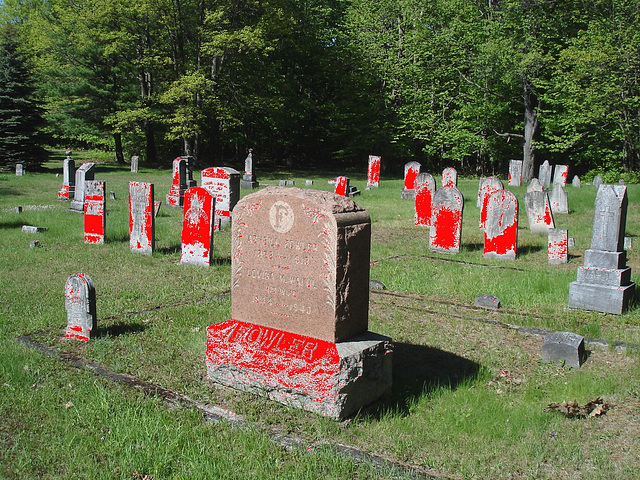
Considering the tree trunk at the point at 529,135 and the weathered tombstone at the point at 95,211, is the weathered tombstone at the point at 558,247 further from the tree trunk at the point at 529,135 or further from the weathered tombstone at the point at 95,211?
the tree trunk at the point at 529,135

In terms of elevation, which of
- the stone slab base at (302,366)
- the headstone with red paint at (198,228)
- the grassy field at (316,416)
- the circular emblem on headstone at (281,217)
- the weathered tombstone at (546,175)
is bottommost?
the grassy field at (316,416)

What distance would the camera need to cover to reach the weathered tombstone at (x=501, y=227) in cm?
1122

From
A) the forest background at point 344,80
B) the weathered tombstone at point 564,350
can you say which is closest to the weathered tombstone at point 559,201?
the forest background at point 344,80

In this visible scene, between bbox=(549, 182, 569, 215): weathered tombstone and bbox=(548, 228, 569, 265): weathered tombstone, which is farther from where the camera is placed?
bbox=(549, 182, 569, 215): weathered tombstone

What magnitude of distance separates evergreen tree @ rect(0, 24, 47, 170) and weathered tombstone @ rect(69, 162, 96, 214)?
12.1 m

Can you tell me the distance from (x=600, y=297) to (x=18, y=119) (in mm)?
25894

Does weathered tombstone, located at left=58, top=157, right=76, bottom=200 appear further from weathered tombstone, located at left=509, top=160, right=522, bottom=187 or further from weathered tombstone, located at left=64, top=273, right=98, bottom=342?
weathered tombstone, located at left=509, top=160, right=522, bottom=187

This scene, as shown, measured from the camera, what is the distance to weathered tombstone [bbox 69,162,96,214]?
52.9 feet

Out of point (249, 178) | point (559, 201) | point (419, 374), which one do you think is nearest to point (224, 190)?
point (249, 178)

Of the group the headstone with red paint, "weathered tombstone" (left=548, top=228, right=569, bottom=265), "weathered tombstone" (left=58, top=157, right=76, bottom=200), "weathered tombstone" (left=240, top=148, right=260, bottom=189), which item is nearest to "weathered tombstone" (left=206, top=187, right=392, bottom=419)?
the headstone with red paint

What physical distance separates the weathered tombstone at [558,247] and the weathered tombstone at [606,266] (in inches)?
112

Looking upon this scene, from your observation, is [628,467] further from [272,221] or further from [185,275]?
[185,275]

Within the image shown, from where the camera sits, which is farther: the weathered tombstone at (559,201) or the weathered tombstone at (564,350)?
the weathered tombstone at (559,201)

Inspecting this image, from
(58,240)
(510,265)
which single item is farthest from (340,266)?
(58,240)
